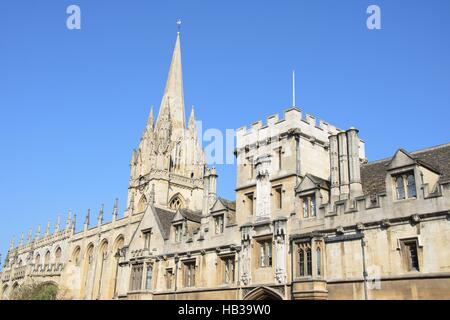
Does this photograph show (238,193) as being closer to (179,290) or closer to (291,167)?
(291,167)

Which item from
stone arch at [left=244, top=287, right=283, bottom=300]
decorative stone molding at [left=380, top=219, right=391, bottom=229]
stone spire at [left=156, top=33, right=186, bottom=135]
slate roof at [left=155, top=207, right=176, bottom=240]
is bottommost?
stone arch at [left=244, top=287, right=283, bottom=300]

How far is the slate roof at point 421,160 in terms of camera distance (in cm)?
2094

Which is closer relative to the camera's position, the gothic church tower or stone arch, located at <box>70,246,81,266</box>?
the gothic church tower

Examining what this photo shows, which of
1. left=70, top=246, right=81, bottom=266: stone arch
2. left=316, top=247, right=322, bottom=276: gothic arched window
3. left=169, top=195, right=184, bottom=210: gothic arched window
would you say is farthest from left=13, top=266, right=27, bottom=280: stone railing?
left=316, top=247, right=322, bottom=276: gothic arched window

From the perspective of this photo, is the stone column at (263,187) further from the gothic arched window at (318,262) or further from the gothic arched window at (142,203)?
the gothic arched window at (142,203)

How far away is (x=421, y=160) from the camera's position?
819 inches

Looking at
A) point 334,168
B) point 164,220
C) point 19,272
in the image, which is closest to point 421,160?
point 334,168

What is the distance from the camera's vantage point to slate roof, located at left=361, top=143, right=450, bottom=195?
20938mm

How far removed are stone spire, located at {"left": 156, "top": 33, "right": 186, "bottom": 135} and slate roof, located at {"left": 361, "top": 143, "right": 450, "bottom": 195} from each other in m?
55.6

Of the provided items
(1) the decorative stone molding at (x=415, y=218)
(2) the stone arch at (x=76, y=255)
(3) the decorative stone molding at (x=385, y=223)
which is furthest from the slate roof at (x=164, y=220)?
(2) the stone arch at (x=76, y=255)

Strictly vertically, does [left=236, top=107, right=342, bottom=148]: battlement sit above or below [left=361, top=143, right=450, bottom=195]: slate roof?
above

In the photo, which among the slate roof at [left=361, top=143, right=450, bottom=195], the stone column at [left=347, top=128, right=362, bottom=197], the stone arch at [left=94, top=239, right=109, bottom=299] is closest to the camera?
the slate roof at [left=361, top=143, right=450, bottom=195]

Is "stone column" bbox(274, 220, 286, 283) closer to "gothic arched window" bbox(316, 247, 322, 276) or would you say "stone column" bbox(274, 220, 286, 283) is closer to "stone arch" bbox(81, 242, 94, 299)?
"gothic arched window" bbox(316, 247, 322, 276)

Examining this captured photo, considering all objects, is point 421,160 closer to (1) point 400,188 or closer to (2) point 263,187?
(1) point 400,188
